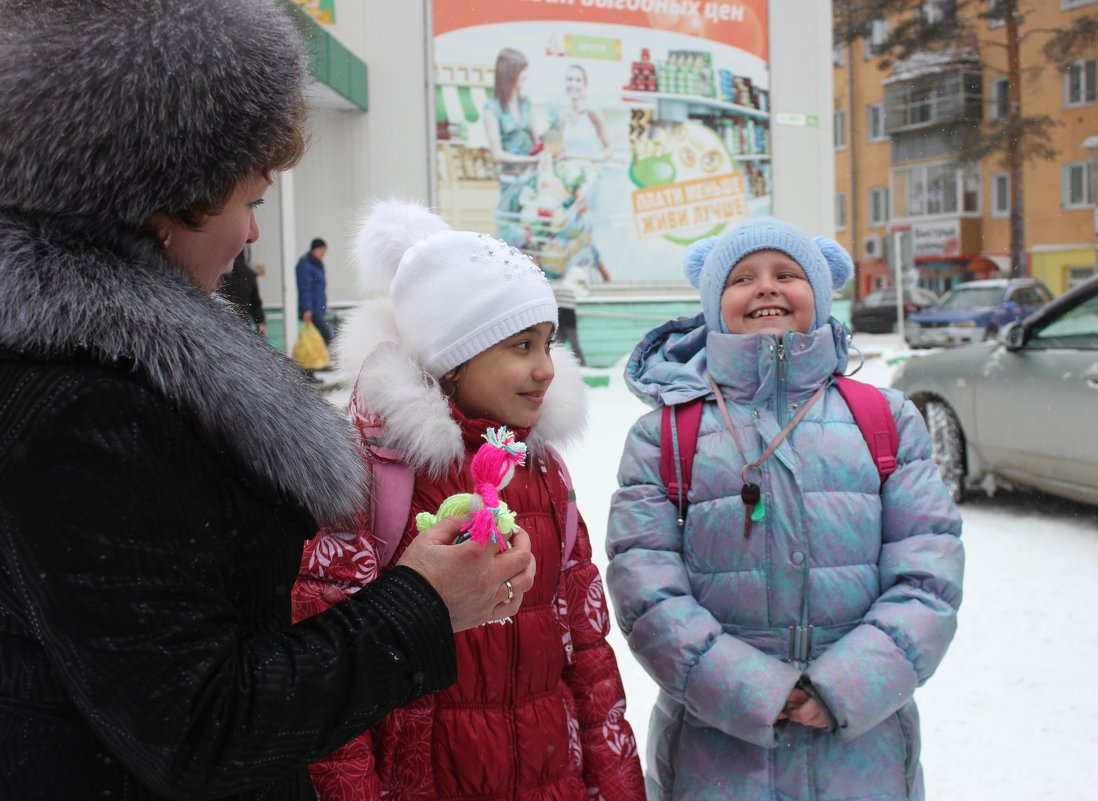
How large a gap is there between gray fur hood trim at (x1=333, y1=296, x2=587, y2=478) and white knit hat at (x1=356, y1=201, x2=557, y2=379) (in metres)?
0.05

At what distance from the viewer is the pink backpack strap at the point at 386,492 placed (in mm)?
1714

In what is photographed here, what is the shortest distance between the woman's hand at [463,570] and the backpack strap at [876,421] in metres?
1.09

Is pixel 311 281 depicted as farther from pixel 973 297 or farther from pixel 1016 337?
pixel 973 297

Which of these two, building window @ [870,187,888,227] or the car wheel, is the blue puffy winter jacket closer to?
the car wheel

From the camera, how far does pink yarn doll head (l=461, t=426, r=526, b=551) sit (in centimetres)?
122

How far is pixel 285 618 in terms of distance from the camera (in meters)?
1.19

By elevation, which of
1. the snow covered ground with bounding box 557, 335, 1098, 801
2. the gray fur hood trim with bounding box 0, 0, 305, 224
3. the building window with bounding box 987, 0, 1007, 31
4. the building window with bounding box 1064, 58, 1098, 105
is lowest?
the snow covered ground with bounding box 557, 335, 1098, 801

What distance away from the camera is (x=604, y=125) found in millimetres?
14602

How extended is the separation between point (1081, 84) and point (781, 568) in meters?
43.0

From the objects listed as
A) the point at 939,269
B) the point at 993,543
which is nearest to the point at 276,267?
the point at 993,543

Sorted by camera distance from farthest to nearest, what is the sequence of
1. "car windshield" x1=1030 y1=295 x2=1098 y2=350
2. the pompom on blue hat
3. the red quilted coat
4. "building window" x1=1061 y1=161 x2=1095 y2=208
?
"building window" x1=1061 y1=161 x2=1095 y2=208 < "car windshield" x1=1030 y1=295 x2=1098 y2=350 < the pompom on blue hat < the red quilted coat

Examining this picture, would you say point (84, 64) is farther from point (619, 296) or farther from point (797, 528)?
point (619, 296)

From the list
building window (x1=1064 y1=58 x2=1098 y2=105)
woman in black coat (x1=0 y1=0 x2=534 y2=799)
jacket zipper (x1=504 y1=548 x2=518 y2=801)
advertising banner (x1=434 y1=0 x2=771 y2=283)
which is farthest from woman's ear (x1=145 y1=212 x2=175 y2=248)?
building window (x1=1064 y1=58 x2=1098 y2=105)

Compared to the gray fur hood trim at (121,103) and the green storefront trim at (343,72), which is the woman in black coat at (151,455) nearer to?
the gray fur hood trim at (121,103)
